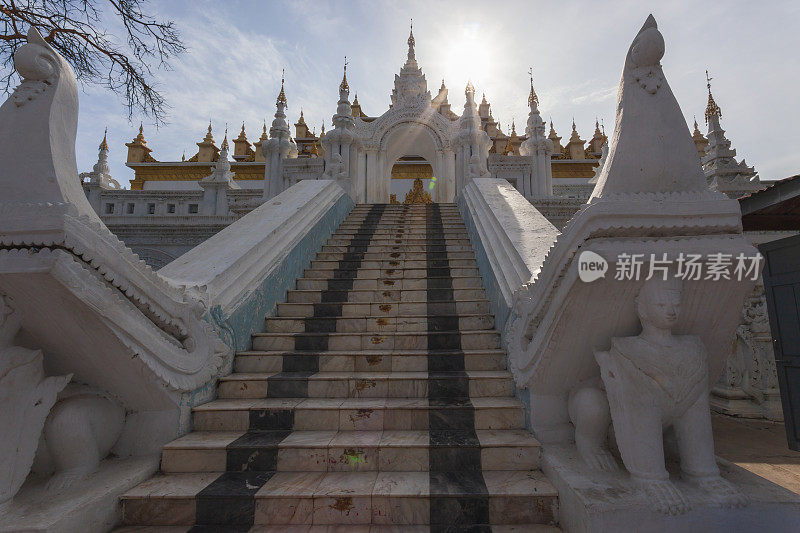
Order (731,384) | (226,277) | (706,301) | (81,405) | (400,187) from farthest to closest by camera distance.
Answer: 1. (400,187)
2. (731,384)
3. (226,277)
4. (81,405)
5. (706,301)

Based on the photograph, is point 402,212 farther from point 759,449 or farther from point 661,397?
point 661,397

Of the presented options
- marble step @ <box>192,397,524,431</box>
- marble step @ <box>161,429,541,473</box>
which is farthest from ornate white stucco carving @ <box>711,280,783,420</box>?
marble step @ <box>161,429,541,473</box>

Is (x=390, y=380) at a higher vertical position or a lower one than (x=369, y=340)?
lower

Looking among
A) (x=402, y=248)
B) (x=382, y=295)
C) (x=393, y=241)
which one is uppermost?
(x=393, y=241)

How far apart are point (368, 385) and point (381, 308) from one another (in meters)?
1.14


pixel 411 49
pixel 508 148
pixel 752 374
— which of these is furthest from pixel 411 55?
pixel 752 374

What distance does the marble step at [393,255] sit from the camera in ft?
16.7

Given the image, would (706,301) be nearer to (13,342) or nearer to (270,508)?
(270,508)

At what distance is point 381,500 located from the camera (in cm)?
193

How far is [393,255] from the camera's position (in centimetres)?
523

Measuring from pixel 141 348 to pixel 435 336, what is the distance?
212 centimetres

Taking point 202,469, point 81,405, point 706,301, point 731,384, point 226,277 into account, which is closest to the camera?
point 706,301

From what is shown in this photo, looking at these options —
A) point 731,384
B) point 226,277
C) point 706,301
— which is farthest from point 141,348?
point 731,384

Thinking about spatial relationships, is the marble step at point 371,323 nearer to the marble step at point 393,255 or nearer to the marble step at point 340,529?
the marble step at point 393,255
